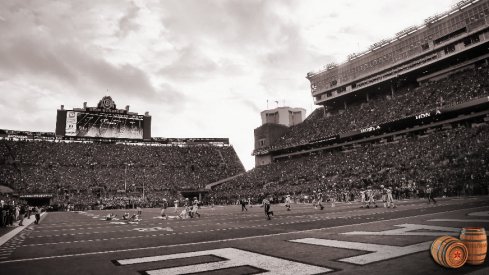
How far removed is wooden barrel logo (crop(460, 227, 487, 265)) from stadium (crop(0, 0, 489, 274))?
0.15 m

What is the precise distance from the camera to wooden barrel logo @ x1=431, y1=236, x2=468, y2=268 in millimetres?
6348

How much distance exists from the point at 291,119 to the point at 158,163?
52520 millimetres

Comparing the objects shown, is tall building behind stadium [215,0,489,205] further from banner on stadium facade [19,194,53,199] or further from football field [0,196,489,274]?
banner on stadium facade [19,194,53,199]

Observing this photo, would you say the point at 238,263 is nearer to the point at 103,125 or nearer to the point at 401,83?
the point at 401,83

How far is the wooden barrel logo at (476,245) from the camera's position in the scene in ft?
21.5

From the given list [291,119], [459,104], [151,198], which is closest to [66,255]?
[459,104]

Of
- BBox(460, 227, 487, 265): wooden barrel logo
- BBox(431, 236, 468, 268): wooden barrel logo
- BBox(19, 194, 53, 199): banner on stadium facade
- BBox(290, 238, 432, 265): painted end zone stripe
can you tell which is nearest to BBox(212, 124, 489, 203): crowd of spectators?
BBox(290, 238, 432, 265): painted end zone stripe

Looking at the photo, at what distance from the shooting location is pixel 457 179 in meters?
32.8

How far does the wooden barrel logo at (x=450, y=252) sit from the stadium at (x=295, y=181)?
0.64 ft

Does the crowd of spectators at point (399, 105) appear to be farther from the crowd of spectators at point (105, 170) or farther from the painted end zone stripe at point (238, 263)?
the painted end zone stripe at point (238, 263)

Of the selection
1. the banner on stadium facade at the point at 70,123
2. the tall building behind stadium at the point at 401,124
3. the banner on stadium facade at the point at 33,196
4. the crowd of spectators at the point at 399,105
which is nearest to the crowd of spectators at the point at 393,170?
the tall building behind stadium at the point at 401,124

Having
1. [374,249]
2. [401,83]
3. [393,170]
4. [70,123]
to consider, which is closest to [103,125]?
[70,123]

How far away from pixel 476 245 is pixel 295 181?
2090 inches

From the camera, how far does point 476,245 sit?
21.5 ft
